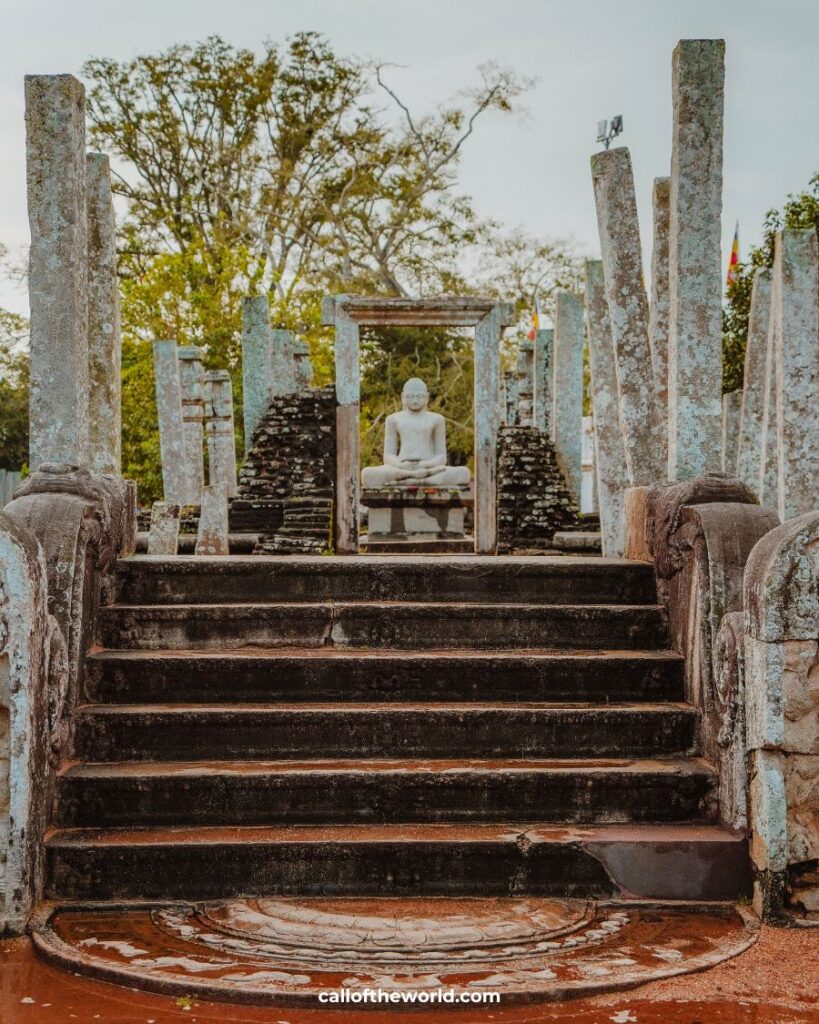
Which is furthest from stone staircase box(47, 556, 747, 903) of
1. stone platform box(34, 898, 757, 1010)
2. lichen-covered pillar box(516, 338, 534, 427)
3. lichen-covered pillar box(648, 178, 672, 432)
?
lichen-covered pillar box(516, 338, 534, 427)

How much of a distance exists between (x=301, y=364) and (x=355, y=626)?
49.6 ft

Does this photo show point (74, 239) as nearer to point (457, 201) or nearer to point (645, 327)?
point (645, 327)

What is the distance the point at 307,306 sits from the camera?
29.8 m

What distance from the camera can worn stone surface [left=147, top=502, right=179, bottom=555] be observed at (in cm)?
1200

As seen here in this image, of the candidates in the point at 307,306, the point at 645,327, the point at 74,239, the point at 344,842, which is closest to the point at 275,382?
the point at 307,306

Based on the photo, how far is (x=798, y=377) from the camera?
9742 mm

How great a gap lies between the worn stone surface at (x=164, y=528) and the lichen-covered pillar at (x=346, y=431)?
1535 millimetres

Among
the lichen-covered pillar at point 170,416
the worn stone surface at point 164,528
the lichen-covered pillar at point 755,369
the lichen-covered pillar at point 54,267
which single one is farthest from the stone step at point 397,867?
the lichen-covered pillar at point 170,416

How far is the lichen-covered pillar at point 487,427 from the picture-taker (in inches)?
512

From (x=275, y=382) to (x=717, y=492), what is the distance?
15219 mm

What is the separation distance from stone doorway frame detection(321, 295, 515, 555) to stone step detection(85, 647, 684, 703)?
7.13 m

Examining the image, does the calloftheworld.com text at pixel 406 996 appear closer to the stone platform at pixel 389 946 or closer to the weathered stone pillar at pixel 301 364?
the stone platform at pixel 389 946

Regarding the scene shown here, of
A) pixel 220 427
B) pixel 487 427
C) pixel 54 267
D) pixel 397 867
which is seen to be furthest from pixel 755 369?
pixel 397 867

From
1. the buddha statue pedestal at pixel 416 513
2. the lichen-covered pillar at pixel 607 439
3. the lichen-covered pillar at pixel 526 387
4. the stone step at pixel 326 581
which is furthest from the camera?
the lichen-covered pillar at pixel 526 387
